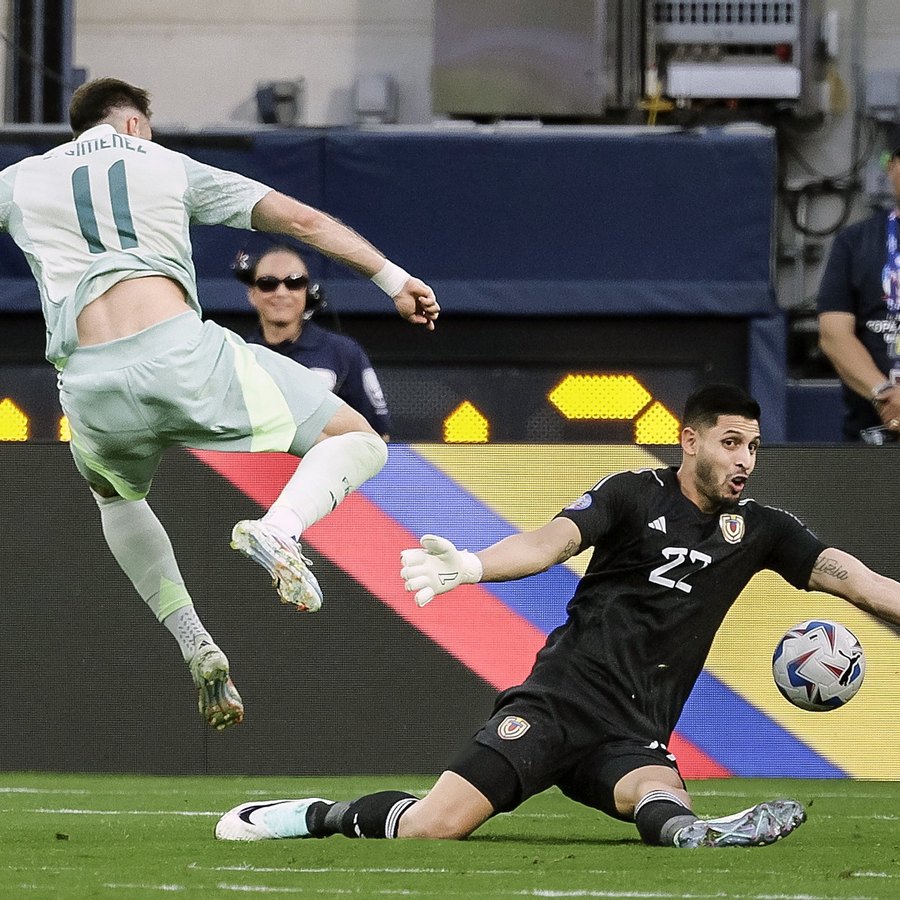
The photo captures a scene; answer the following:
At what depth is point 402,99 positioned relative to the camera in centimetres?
1469

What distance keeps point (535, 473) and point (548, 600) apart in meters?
0.56

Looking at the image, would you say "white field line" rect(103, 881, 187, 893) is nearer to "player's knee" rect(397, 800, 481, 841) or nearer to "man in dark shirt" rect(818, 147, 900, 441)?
"player's knee" rect(397, 800, 481, 841)

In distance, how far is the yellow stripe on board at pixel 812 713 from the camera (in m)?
8.87

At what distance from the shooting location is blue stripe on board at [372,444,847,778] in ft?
29.3

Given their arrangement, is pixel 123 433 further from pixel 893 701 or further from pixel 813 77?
pixel 813 77

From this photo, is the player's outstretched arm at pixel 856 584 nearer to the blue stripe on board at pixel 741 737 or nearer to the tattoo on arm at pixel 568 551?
the tattoo on arm at pixel 568 551

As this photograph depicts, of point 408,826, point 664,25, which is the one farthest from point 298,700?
point 664,25

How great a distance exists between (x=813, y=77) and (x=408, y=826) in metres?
9.31

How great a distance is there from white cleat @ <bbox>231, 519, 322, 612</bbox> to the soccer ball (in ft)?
5.75

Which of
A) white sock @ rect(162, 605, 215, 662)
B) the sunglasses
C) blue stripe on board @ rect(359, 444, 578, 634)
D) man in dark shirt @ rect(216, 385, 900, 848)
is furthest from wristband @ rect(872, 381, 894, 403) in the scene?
white sock @ rect(162, 605, 215, 662)

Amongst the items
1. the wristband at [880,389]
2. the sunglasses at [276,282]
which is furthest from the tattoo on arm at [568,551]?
the sunglasses at [276,282]

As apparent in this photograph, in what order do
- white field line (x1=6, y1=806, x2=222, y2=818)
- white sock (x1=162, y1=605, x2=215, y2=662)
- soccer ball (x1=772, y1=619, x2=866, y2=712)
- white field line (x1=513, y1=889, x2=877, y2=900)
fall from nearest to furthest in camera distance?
white field line (x1=513, y1=889, x2=877, y2=900)
soccer ball (x1=772, y1=619, x2=866, y2=712)
white sock (x1=162, y1=605, x2=215, y2=662)
white field line (x1=6, y1=806, x2=222, y2=818)

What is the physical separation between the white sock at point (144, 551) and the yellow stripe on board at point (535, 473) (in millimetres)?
2220

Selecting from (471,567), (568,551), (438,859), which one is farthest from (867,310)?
(438,859)
